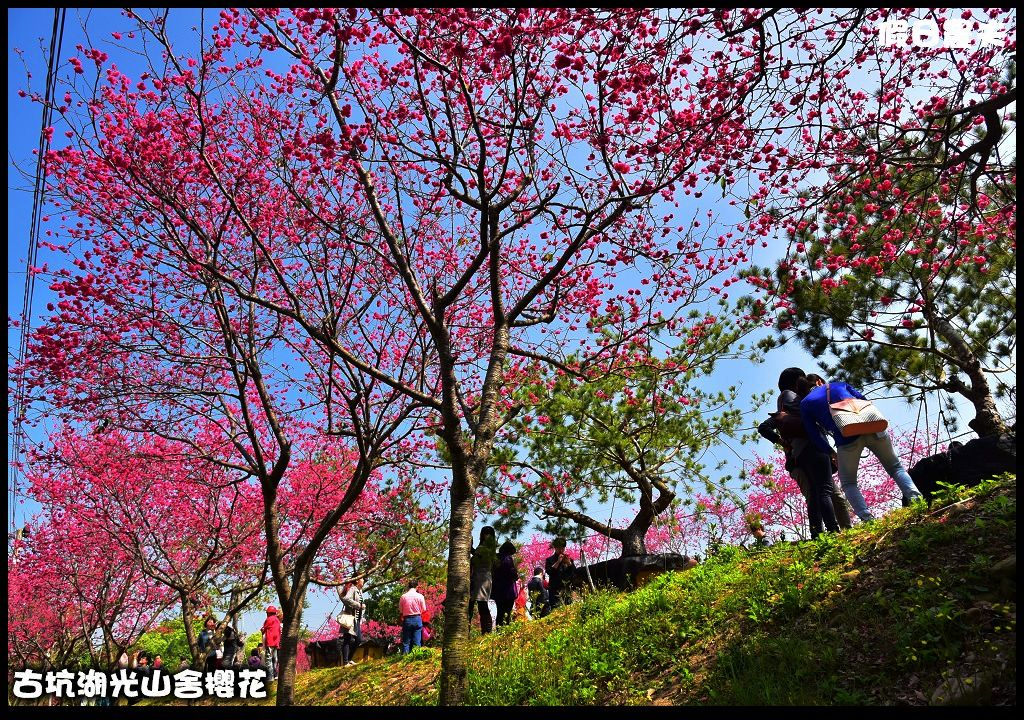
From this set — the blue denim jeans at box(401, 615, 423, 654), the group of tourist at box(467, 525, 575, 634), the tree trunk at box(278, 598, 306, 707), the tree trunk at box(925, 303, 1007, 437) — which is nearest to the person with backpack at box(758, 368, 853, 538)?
the tree trunk at box(925, 303, 1007, 437)

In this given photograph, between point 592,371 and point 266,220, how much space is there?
5.04 meters

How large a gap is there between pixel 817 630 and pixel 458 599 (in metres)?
3.24

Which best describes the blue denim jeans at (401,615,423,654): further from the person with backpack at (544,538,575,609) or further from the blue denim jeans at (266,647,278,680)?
the blue denim jeans at (266,647,278,680)

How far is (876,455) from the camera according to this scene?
→ 22.7ft

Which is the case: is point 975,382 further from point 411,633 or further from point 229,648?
point 229,648

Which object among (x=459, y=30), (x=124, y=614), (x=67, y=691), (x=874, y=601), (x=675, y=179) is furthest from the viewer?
(x=124, y=614)

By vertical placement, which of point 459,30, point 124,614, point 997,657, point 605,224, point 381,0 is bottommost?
point 997,657

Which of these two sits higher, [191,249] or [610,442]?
[191,249]

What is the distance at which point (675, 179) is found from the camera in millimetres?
6527

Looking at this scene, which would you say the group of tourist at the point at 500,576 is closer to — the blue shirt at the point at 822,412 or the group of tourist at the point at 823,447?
the group of tourist at the point at 823,447

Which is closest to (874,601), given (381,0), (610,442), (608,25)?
(608,25)

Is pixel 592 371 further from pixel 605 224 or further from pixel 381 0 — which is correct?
pixel 381 0

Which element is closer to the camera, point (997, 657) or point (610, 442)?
point (997, 657)

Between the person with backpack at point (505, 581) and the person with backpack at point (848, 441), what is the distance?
627cm
